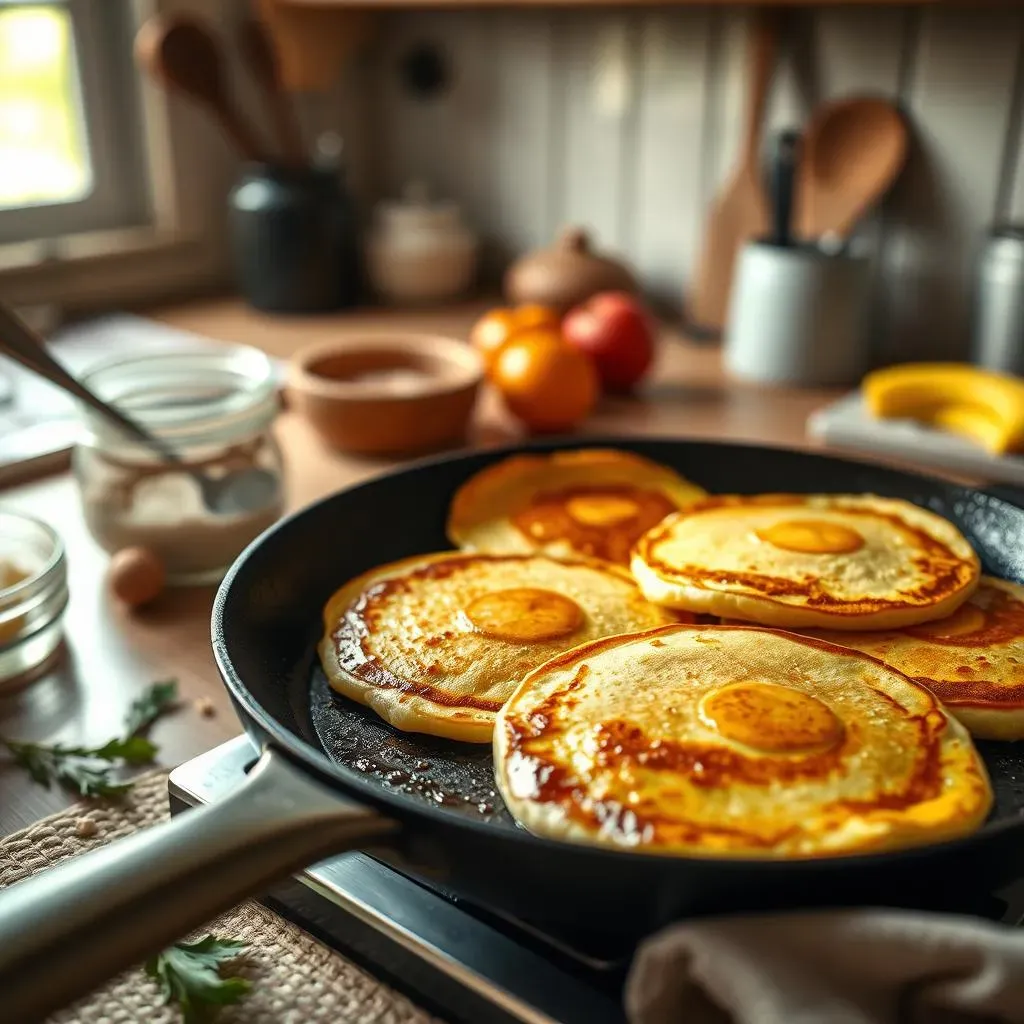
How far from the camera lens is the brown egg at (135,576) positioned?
119 centimetres

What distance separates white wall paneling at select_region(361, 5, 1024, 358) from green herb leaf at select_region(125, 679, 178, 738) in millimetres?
1538

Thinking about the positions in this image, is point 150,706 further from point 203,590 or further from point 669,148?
point 669,148

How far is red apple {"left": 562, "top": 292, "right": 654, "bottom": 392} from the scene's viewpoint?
6.16 ft

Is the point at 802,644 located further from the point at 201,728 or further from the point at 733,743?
the point at 201,728

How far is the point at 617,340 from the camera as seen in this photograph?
1872 millimetres

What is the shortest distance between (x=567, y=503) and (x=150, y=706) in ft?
1.58

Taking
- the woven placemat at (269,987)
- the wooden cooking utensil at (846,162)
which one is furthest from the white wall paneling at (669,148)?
the woven placemat at (269,987)

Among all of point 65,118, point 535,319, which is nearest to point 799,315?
point 535,319

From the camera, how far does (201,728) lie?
102 cm

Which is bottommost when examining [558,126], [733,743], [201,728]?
[201,728]

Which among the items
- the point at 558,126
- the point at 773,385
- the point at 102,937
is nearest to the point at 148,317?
the point at 558,126

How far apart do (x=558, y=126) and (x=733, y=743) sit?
1955mm

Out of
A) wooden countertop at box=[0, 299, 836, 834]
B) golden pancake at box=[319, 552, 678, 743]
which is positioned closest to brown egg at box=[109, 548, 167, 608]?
wooden countertop at box=[0, 299, 836, 834]

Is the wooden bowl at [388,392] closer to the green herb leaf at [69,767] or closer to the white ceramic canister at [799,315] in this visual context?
the white ceramic canister at [799,315]
